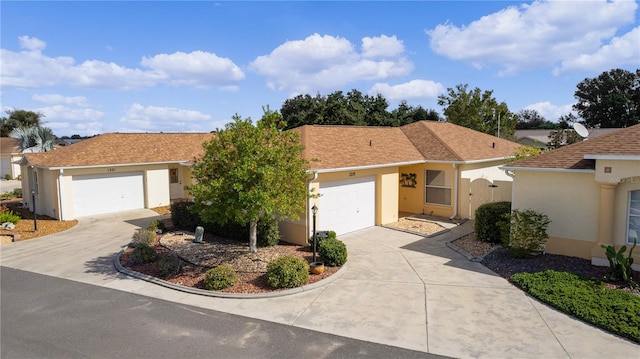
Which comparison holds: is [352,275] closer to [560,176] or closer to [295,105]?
[560,176]

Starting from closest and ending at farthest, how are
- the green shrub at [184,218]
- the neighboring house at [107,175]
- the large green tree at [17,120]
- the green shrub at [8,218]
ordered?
1. the green shrub at [184,218]
2. the green shrub at [8,218]
3. the neighboring house at [107,175]
4. the large green tree at [17,120]

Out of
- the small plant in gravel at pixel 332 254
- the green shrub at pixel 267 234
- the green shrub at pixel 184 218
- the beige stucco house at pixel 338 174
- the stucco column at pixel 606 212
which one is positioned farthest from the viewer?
the green shrub at pixel 184 218

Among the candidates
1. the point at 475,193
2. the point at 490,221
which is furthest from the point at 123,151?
the point at 490,221

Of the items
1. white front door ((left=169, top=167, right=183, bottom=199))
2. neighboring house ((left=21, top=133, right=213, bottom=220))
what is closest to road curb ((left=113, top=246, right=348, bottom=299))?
neighboring house ((left=21, top=133, right=213, bottom=220))

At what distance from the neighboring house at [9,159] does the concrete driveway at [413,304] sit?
35370mm

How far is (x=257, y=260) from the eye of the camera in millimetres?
12648

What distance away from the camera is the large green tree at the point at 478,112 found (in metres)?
37.7

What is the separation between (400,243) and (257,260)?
548cm

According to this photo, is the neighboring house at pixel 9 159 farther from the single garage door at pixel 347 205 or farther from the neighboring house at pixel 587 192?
the neighboring house at pixel 587 192

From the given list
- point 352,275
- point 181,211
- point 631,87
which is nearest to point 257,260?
point 352,275

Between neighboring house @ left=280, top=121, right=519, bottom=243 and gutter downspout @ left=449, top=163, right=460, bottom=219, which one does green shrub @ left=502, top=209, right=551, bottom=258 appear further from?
gutter downspout @ left=449, top=163, right=460, bottom=219

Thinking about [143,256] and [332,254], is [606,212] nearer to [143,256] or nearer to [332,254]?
[332,254]

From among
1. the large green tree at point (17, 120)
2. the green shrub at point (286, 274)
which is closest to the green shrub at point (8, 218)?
the green shrub at point (286, 274)

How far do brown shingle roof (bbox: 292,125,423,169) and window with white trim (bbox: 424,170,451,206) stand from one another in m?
1.21
